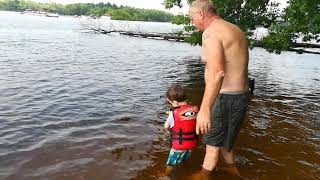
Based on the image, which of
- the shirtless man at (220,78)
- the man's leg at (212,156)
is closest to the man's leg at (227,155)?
the shirtless man at (220,78)

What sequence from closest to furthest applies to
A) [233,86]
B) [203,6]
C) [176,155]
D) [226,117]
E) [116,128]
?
1. [203,6]
2. [233,86]
3. [226,117]
4. [176,155]
5. [116,128]

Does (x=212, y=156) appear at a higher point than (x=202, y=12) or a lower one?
lower

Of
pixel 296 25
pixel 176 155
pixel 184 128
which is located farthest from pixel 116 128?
pixel 296 25

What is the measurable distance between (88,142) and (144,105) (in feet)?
14.6

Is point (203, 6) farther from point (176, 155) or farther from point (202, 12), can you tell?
point (176, 155)

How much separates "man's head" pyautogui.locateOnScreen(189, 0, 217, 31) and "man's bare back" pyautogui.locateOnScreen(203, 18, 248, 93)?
0.12m

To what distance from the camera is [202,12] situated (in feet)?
17.0

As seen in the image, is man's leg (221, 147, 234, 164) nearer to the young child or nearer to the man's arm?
the young child

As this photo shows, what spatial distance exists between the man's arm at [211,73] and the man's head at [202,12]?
13.4 inches

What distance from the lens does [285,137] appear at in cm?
951

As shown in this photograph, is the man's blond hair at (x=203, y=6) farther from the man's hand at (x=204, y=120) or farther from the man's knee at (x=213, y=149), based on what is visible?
the man's knee at (x=213, y=149)

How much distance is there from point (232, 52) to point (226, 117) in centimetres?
109

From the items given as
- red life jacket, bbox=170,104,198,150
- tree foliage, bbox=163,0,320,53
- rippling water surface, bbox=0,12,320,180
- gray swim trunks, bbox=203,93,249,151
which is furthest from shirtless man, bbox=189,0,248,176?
tree foliage, bbox=163,0,320,53

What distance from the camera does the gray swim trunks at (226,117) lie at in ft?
18.5
